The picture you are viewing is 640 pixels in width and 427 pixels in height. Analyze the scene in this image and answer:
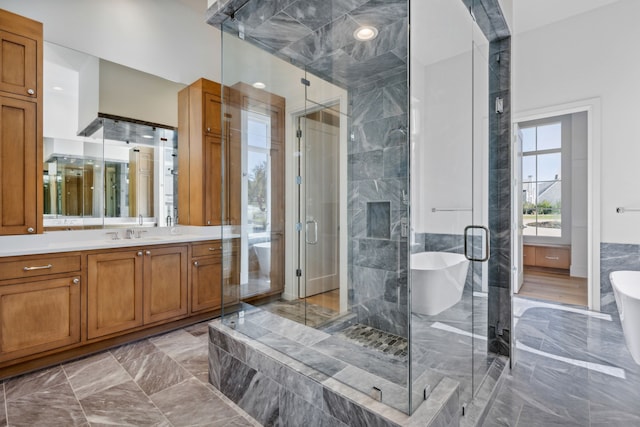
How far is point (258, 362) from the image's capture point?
1.70 meters

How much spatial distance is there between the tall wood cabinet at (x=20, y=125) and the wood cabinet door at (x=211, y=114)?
4.46 ft

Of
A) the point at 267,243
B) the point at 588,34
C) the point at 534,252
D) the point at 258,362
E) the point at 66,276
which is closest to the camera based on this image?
the point at 258,362

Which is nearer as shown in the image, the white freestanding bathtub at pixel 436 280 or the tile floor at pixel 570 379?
the white freestanding bathtub at pixel 436 280

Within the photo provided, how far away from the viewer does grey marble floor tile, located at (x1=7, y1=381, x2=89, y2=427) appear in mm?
1746

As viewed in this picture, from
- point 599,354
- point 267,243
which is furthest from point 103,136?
point 599,354

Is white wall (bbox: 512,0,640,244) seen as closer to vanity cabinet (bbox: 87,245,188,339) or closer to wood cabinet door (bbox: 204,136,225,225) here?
wood cabinet door (bbox: 204,136,225,225)

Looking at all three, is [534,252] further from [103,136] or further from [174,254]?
[103,136]

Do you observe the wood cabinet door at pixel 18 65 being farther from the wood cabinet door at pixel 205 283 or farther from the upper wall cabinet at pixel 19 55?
the wood cabinet door at pixel 205 283

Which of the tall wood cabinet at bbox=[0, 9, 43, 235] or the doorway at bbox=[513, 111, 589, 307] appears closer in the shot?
the tall wood cabinet at bbox=[0, 9, 43, 235]

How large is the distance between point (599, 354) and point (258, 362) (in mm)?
2627

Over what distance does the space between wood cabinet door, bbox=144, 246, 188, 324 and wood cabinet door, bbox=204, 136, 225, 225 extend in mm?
508

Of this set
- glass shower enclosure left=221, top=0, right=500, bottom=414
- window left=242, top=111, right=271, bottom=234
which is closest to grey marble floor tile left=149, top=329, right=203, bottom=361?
glass shower enclosure left=221, top=0, right=500, bottom=414

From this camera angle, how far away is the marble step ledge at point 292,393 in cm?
121

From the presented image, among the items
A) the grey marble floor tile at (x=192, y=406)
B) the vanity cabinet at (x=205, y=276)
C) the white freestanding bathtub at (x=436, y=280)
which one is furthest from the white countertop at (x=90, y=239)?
the white freestanding bathtub at (x=436, y=280)
